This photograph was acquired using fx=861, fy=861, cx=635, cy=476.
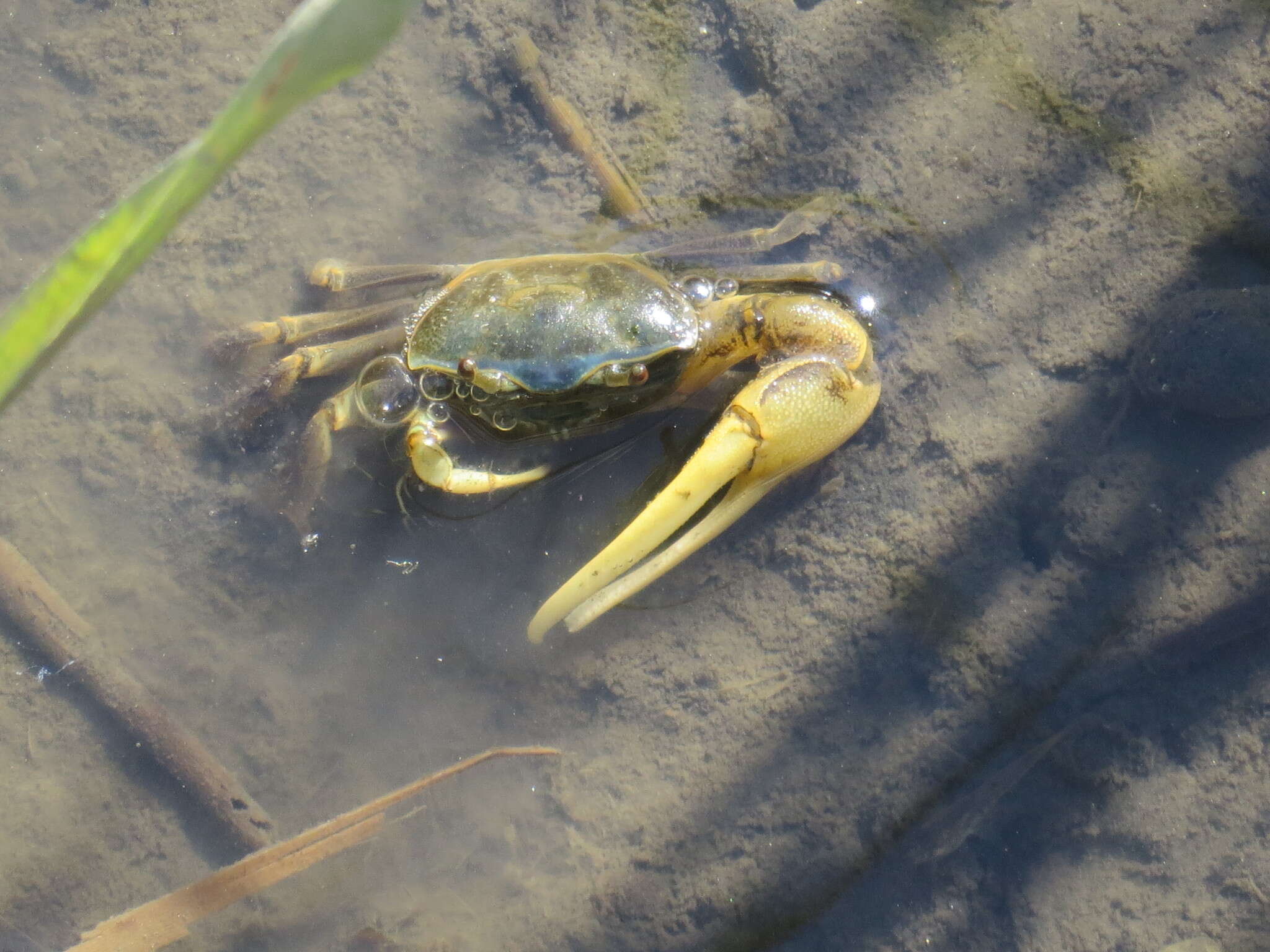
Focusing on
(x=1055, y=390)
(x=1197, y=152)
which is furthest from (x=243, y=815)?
(x=1197, y=152)

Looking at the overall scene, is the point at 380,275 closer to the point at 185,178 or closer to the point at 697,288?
the point at 697,288

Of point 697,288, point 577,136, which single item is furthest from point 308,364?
point 697,288

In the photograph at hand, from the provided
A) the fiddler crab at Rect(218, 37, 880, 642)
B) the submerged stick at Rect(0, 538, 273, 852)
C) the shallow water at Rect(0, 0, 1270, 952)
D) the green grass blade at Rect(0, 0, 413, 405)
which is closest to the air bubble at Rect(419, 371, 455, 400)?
the fiddler crab at Rect(218, 37, 880, 642)

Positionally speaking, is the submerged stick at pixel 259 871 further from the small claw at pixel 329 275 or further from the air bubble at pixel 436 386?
the small claw at pixel 329 275

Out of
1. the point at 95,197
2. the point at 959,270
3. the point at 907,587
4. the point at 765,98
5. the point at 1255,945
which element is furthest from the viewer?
the point at 95,197

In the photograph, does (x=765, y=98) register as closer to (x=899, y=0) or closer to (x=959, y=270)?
(x=899, y=0)

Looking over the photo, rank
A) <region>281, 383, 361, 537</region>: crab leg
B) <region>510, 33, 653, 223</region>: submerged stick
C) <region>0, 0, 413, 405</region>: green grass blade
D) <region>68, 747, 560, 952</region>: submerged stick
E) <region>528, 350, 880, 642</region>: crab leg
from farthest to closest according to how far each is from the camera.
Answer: <region>510, 33, 653, 223</region>: submerged stick
<region>281, 383, 361, 537</region>: crab leg
<region>68, 747, 560, 952</region>: submerged stick
<region>528, 350, 880, 642</region>: crab leg
<region>0, 0, 413, 405</region>: green grass blade

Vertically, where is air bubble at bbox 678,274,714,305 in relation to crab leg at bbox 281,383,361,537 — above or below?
below

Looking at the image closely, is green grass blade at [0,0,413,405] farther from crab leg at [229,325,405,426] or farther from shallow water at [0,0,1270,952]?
crab leg at [229,325,405,426]
